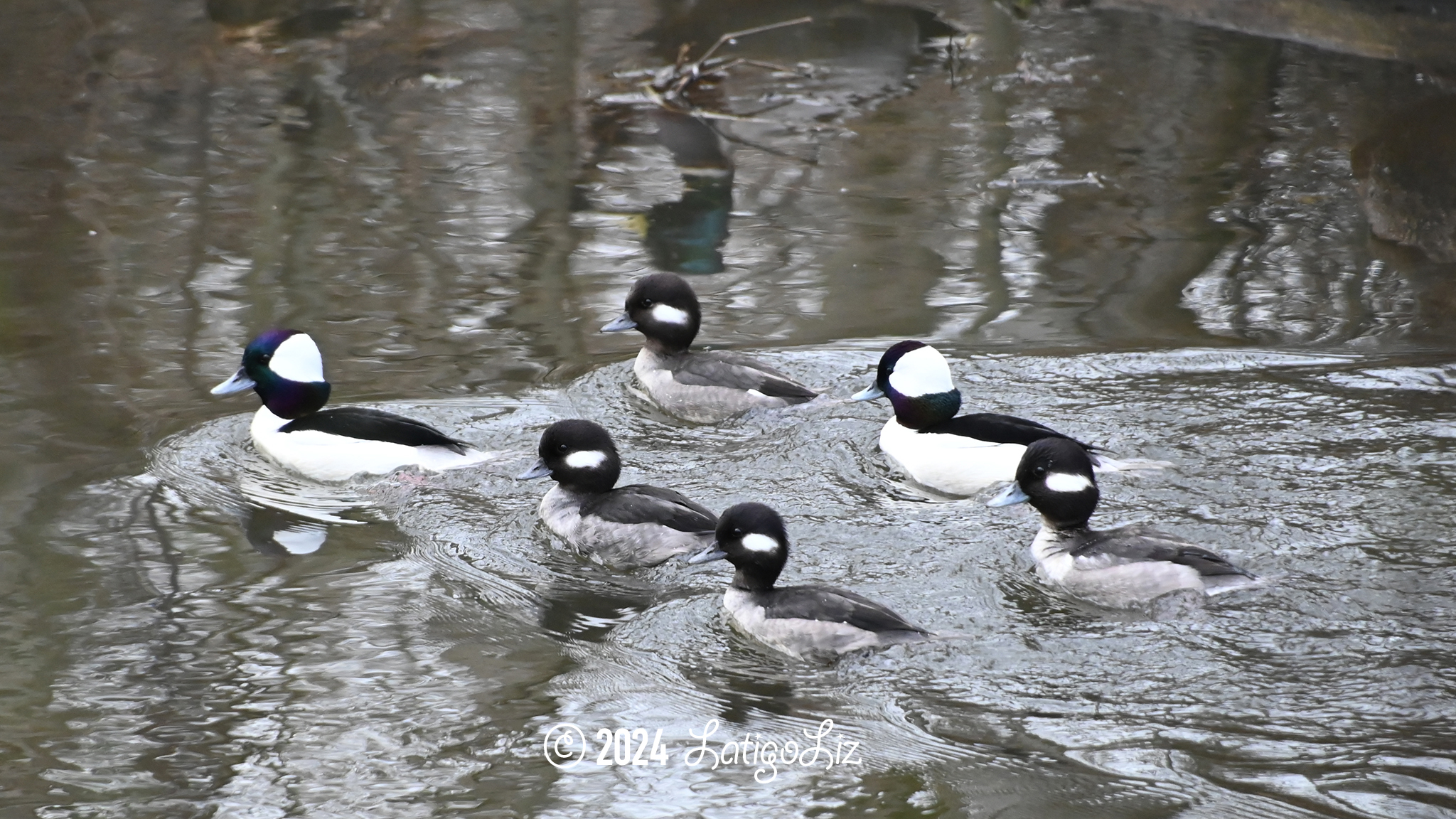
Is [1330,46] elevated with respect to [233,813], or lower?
elevated

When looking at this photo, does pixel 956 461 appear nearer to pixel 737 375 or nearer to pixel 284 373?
pixel 737 375

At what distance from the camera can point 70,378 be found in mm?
7680

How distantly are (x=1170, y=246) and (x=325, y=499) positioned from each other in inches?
218

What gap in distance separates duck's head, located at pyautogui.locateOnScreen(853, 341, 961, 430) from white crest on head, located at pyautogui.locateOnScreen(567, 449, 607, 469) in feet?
5.16

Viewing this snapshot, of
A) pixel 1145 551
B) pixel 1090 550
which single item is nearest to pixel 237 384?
pixel 1090 550

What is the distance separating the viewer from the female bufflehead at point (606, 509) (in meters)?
6.08

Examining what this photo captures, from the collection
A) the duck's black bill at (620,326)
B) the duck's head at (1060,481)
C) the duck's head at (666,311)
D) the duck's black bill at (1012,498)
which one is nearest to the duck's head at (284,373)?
the duck's black bill at (620,326)

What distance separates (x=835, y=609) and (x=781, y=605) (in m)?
0.21

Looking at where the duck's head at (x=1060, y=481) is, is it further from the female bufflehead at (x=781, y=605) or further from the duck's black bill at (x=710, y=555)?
the duck's black bill at (x=710, y=555)

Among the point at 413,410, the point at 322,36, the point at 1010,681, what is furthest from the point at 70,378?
the point at 322,36

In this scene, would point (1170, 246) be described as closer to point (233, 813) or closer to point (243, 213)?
point (243, 213)

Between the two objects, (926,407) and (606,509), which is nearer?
(606,509)

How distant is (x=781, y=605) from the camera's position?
5398 mm

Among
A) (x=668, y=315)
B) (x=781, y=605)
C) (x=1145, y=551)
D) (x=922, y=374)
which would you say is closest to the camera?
(x=781, y=605)
